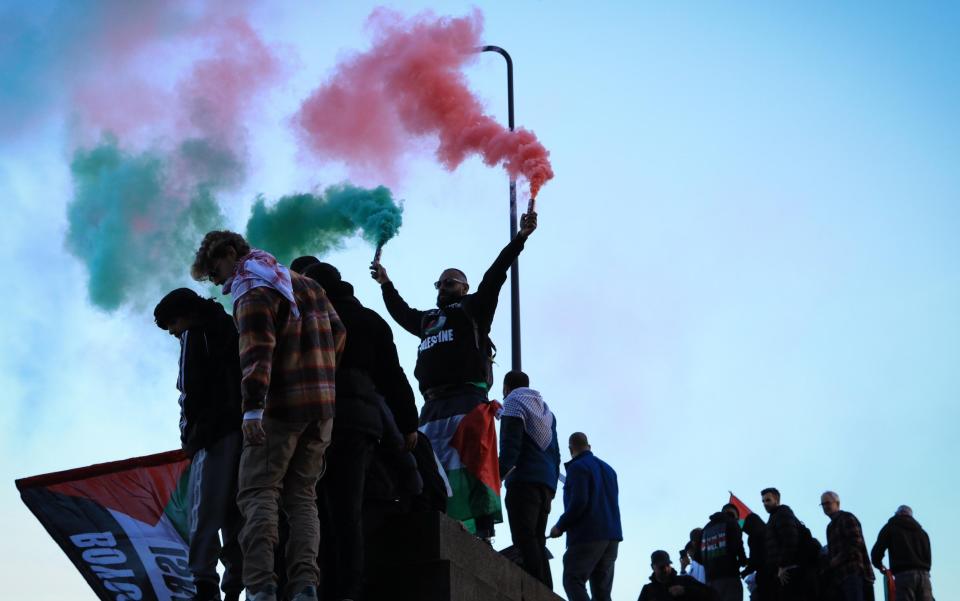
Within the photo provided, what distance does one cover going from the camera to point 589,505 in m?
9.45

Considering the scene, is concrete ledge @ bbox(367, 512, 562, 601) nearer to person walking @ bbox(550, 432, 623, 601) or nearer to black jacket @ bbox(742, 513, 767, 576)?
person walking @ bbox(550, 432, 623, 601)

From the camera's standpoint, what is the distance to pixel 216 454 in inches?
249

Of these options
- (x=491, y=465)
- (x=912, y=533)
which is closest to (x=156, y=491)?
(x=491, y=465)

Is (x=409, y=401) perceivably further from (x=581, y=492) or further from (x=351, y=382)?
(x=581, y=492)

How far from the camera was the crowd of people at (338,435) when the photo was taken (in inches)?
232

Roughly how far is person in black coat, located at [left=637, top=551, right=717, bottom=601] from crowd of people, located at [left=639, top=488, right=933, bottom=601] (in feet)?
0.03

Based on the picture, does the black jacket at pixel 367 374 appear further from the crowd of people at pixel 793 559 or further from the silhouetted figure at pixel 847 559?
the silhouetted figure at pixel 847 559

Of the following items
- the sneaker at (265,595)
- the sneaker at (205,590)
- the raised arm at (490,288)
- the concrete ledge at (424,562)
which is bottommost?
the sneaker at (265,595)

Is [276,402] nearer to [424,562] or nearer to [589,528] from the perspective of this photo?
[424,562]

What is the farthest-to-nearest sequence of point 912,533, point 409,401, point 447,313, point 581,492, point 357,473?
point 912,533 < point 581,492 < point 447,313 < point 409,401 < point 357,473

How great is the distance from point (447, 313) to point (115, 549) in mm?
2594

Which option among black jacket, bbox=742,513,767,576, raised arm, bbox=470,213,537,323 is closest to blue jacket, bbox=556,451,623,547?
raised arm, bbox=470,213,537,323

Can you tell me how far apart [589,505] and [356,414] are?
3404 millimetres

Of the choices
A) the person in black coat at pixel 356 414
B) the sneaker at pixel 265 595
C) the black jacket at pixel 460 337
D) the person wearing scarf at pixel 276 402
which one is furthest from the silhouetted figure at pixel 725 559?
the sneaker at pixel 265 595
